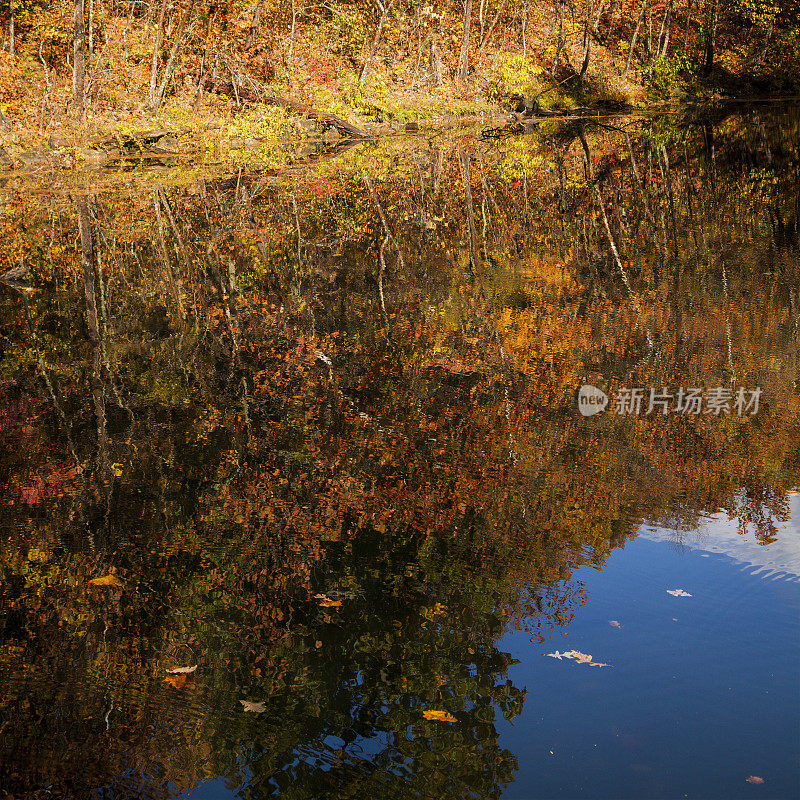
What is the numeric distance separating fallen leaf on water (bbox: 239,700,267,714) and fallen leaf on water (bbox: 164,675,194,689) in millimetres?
347

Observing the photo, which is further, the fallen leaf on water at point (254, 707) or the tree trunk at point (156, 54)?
the tree trunk at point (156, 54)

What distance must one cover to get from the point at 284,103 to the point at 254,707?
32612 millimetres

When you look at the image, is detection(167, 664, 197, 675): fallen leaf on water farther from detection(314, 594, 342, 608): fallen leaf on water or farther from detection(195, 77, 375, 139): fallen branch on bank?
detection(195, 77, 375, 139): fallen branch on bank

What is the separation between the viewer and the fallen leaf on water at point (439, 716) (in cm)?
404

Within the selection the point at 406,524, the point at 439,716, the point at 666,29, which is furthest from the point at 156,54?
the point at 439,716

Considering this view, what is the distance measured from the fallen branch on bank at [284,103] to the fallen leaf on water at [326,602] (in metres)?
30.2

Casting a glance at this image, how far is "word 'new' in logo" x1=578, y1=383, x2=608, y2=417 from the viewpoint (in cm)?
767

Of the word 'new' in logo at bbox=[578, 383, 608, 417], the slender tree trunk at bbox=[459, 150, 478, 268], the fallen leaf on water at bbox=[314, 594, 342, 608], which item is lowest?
the fallen leaf on water at bbox=[314, 594, 342, 608]

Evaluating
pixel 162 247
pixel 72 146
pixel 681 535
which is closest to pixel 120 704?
pixel 681 535

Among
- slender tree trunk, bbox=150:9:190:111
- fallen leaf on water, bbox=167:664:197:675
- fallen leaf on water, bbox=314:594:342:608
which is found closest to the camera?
fallen leaf on water, bbox=167:664:197:675

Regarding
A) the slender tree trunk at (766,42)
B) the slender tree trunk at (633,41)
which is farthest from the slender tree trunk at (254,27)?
the slender tree trunk at (766,42)

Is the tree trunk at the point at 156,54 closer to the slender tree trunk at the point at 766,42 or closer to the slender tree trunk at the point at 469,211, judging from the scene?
the slender tree trunk at the point at 469,211

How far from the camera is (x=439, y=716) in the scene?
406 centimetres

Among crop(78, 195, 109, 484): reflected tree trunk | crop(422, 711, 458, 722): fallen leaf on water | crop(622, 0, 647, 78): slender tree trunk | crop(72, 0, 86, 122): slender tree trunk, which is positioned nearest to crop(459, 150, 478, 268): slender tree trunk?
crop(78, 195, 109, 484): reflected tree trunk
